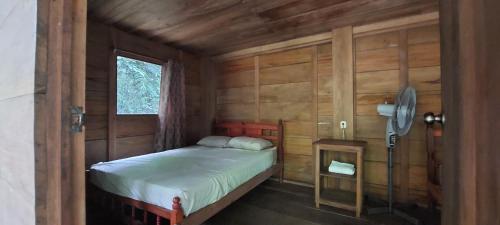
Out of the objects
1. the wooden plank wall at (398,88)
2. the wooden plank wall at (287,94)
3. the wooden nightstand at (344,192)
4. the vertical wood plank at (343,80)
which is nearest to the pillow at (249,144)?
the wooden plank wall at (287,94)

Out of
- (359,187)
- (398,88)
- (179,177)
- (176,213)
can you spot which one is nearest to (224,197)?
(179,177)

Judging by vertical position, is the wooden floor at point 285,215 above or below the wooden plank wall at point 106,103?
below

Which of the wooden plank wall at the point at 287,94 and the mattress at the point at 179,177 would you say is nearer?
the mattress at the point at 179,177

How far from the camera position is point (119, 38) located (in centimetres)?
292

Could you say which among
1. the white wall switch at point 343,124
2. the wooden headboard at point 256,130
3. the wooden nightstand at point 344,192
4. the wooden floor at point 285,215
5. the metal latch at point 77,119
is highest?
the metal latch at point 77,119

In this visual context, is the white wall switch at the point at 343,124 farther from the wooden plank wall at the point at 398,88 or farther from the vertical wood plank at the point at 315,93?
the vertical wood plank at the point at 315,93

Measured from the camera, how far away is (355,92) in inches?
113

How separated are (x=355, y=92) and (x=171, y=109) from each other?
2.66m

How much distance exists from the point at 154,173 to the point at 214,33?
199 centimetres

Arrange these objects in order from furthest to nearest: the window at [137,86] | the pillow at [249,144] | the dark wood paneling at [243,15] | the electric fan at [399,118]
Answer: the pillow at [249,144] → the window at [137,86] → the dark wood paneling at [243,15] → the electric fan at [399,118]

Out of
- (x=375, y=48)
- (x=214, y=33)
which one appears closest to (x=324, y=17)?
(x=375, y=48)

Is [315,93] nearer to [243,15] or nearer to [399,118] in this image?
[399,118]

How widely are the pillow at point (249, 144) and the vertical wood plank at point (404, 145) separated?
65.3 inches

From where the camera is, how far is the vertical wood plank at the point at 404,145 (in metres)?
2.59
